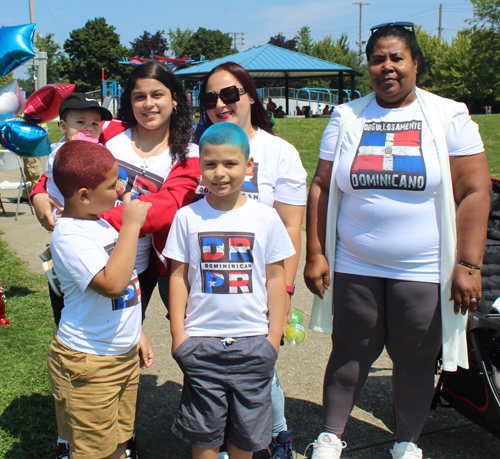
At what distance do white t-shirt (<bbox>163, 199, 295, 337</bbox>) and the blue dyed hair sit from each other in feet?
0.87

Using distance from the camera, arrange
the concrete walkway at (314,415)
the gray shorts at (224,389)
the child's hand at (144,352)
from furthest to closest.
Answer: the concrete walkway at (314,415), the child's hand at (144,352), the gray shorts at (224,389)

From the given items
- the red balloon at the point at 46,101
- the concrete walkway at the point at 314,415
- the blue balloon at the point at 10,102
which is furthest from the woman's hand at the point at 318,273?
the blue balloon at the point at 10,102

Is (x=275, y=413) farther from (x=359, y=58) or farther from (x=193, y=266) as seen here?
(x=359, y=58)

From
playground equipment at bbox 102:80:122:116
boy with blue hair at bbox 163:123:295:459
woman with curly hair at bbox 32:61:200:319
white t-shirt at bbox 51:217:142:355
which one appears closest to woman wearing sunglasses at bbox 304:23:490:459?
boy with blue hair at bbox 163:123:295:459

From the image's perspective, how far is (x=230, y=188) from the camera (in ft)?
6.64

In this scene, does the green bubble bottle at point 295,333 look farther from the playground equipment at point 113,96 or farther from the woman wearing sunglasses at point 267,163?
the playground equipment at point 113,96

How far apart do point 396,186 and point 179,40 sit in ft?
301

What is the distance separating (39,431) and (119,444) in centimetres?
87

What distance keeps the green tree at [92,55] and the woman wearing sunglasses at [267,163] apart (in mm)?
63312

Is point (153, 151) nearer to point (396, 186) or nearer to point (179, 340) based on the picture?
point (179, 340)

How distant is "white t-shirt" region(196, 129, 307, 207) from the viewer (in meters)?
2.31

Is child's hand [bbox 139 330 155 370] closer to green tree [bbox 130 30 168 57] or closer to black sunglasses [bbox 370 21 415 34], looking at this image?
black sunglasses [bbox 370 21 415 34]

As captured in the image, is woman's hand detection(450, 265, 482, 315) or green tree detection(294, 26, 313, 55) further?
green tree detection(294, 26, 313, 55)

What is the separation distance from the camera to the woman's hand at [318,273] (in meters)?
2.39
